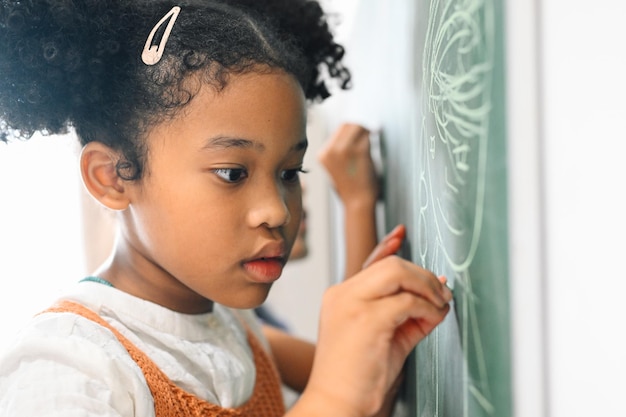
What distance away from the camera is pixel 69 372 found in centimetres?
56

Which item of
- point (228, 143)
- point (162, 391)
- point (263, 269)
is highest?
point (228, 143)

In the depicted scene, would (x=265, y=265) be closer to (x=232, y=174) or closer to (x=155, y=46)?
(x=232, y=174)

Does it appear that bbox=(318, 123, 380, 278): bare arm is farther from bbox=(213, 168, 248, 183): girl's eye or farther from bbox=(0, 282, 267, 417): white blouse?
bbox=(213, 168, 248, 183): girl's eye

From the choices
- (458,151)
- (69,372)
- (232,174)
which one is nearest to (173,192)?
(232,174)

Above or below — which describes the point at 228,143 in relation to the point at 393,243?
above

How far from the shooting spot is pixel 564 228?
306 millimetres

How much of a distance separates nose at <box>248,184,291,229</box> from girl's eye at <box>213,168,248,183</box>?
0.02 m

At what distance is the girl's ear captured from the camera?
660 millimetres

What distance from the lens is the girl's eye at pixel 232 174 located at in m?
0.60

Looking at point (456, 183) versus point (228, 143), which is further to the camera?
point (228, 143)

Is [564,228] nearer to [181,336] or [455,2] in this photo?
[455,2]

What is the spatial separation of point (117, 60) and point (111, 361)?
0.28 meters

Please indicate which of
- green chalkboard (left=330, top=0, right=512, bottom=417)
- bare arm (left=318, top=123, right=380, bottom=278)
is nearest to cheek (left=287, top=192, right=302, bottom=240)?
green chalkboard (left=330, top=0, right=512, bottom=417)

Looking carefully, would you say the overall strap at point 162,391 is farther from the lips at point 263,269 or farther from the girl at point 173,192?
the lips at point 263,269
